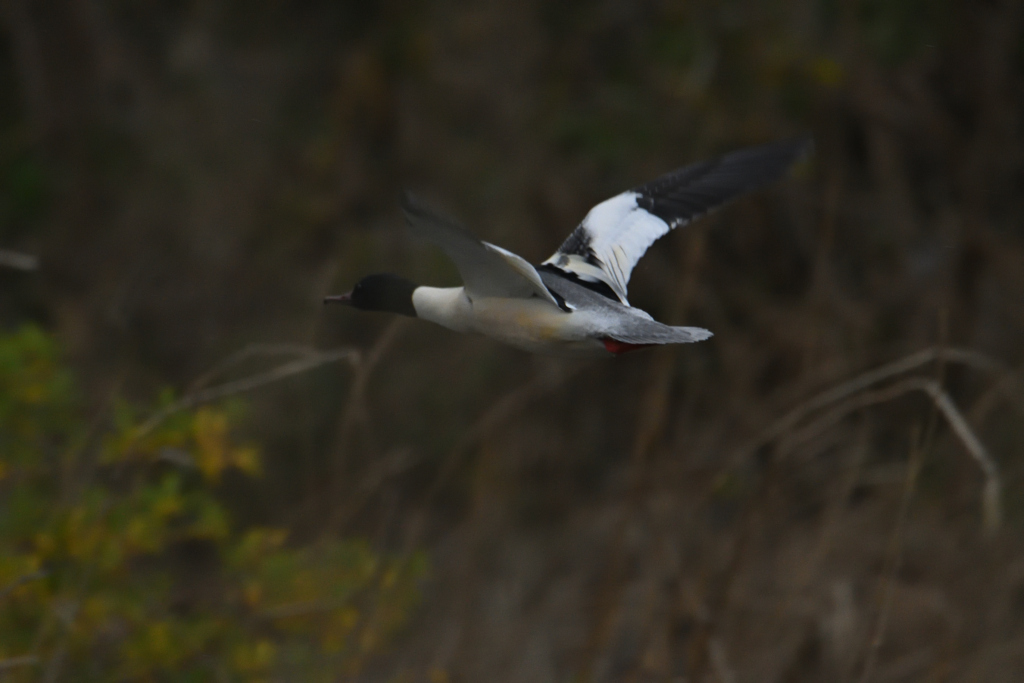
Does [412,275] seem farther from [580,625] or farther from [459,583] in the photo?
[459,583]

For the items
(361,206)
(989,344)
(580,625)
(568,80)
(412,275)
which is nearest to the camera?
(580,625)

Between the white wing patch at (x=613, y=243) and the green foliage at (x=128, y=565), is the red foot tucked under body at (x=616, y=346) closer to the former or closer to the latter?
the white wing patch at (x=613, y=243)

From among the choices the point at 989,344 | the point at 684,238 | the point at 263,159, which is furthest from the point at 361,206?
the point at 989,344

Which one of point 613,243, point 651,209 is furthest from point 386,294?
point 651,209

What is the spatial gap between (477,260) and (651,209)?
1.21 m

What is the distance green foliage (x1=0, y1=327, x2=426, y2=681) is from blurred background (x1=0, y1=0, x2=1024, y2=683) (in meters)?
0.01

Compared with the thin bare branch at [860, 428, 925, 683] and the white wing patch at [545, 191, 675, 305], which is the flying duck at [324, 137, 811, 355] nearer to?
the white wing patch at [545, 191, 675, 305]

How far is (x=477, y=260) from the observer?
1969 millimetres

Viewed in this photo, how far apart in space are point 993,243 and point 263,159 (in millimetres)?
5732

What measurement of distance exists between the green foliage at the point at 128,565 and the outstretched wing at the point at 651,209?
0.86 m

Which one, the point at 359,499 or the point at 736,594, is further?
the point at 736,594

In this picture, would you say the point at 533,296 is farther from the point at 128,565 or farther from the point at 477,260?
the point at 128,565

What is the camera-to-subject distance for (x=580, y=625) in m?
4.25

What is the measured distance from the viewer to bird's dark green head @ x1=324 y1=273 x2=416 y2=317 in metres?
2.24
